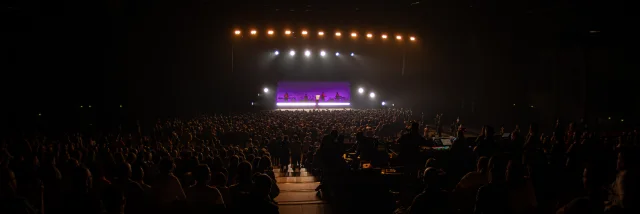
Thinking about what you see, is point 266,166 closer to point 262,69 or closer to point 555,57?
point 555,57

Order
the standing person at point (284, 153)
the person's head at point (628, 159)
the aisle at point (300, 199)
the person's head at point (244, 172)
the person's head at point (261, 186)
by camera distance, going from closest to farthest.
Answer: the person's head at point (261, 186) → the person's head at point (244, 172) → the person's head at point (628, 159) → the aisle at point (300, 199) → the standing person at point (284, 153)

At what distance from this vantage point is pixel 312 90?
41.8m

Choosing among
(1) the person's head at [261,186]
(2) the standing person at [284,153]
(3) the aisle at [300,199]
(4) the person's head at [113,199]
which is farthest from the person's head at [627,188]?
(2) the standing person at [284,153]

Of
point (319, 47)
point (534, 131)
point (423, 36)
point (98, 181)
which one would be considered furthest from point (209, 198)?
point (319, 47)

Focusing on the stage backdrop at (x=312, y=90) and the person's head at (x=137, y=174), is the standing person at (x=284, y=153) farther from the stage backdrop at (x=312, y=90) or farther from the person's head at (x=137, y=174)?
the stage backdrop at (x=312, y=90)

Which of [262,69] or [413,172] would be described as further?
[262,69]

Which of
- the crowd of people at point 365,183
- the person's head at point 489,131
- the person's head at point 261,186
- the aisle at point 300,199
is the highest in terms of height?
the person's head at point 489,131

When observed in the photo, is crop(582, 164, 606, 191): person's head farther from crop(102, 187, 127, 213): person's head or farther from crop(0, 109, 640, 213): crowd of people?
crop(102, 187, 127, 213): person's head

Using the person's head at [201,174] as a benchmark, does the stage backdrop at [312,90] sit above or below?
above

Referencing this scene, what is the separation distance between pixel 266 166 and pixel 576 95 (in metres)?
17.1

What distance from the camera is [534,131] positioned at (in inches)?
318

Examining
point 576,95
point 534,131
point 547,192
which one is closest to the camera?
point 547,192

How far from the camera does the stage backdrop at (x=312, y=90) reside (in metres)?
41.1

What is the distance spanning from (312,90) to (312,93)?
0.30 metres
